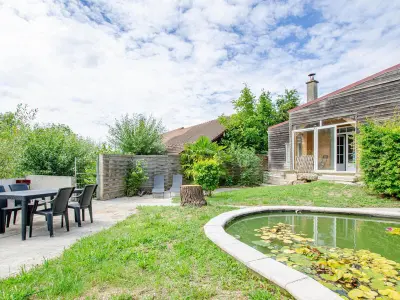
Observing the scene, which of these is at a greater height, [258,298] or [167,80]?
[167,80]

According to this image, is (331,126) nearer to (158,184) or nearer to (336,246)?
(158,184)

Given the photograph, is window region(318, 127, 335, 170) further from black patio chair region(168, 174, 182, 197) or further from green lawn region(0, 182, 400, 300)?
green lawn region(0, 182, 400, 300)

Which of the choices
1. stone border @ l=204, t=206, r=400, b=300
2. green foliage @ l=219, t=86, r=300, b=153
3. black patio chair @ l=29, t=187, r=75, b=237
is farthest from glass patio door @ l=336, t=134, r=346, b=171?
black patio chair @ l=29, t=187, r=75, b=237

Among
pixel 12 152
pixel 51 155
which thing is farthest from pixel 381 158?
pixel 12 152

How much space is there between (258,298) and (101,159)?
8.34 meters

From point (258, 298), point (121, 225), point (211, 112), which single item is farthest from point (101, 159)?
point (211, 112)

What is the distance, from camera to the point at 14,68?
10.3 meters

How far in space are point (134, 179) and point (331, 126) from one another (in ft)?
31.5

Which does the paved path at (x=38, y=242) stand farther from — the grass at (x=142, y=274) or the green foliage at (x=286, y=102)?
the green foliage at (x=286, y=102)

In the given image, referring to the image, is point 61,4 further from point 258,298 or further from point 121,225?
point 258,298

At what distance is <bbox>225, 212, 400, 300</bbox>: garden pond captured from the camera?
8.14 feet

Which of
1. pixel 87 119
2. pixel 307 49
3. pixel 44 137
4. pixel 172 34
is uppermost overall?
pixel 307 49

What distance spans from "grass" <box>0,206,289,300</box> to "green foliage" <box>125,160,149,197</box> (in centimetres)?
655

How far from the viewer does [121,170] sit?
10.2 meters
